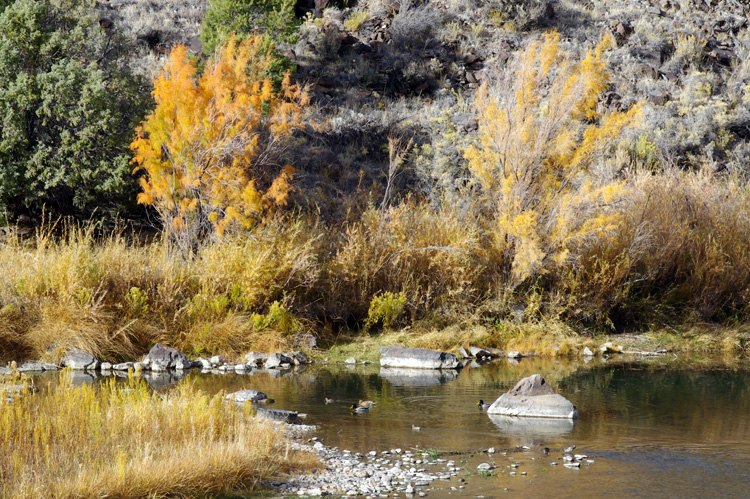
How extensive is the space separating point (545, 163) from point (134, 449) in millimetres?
12259

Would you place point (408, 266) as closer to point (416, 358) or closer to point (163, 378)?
point (416, 358)

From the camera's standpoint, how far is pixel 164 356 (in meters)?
12.8

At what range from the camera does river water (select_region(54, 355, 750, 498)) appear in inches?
270

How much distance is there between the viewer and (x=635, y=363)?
14422mm

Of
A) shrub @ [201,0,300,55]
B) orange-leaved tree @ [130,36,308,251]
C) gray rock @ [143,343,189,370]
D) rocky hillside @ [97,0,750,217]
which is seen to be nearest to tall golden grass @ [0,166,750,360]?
gray rock @ [143,343,189,370]

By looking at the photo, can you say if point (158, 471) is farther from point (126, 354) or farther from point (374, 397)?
point (126, 354)

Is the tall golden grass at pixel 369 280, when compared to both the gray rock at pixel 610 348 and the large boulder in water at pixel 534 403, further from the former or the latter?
the large boulder in water at pixel 534 403

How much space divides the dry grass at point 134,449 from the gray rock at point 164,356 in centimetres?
551

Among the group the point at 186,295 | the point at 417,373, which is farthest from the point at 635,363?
the point at 186,295

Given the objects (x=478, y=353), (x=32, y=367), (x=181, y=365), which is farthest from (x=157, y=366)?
(x=478, y=353)

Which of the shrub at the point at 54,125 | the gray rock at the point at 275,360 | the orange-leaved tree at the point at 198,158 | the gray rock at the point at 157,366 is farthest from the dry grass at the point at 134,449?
the shrub at the point at 54,125

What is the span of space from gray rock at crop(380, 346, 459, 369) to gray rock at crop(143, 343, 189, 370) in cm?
371

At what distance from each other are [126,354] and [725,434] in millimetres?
9615

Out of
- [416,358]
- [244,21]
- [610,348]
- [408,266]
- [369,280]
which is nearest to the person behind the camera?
[416,358]
